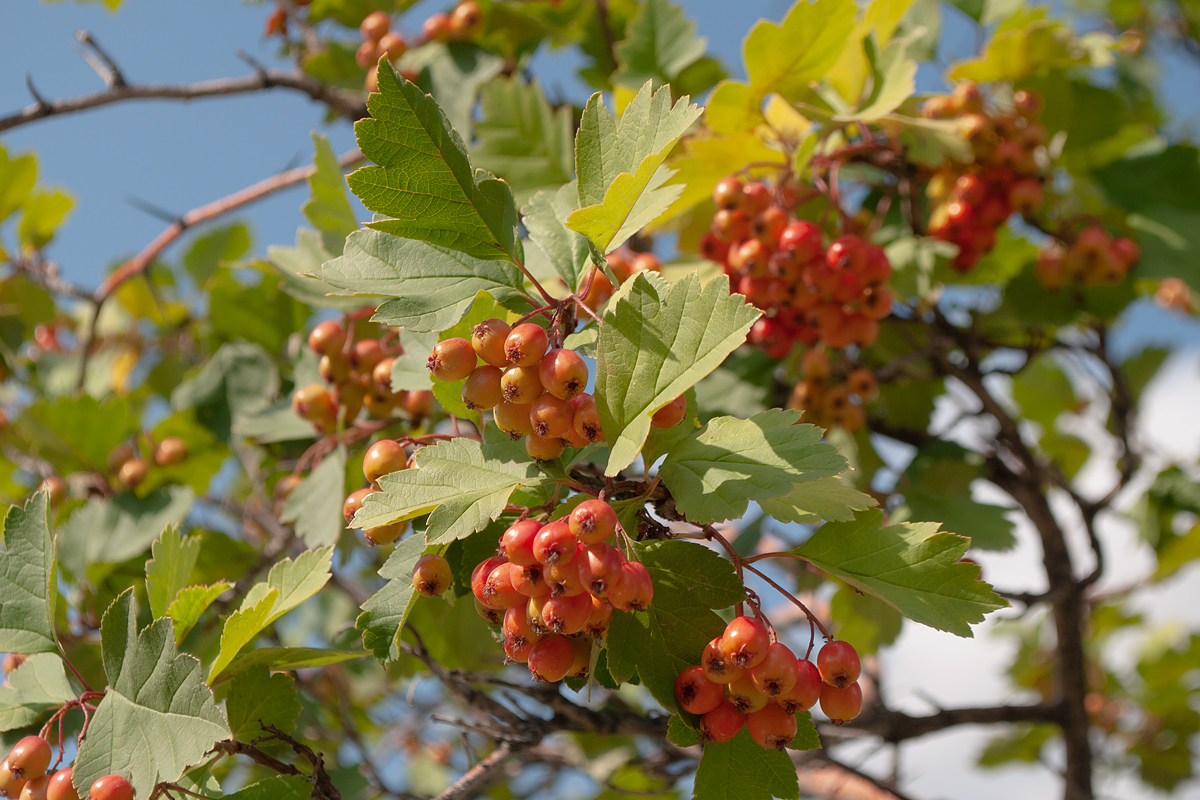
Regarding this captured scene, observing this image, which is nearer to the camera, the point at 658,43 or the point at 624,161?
the point at 624,161

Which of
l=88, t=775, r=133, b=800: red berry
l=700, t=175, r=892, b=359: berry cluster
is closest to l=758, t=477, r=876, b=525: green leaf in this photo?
l=700, t=175, r=892, b=359: berry cluster

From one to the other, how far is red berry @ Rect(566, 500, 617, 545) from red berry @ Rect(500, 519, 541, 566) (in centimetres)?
7

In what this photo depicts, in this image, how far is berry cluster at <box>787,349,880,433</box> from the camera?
226 cm

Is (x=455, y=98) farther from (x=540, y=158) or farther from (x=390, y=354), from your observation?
(x=390, y=354)

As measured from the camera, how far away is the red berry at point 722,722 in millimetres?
1187

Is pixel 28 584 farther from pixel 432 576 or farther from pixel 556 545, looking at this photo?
pixel 556 545

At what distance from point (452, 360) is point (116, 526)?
5.36 feet

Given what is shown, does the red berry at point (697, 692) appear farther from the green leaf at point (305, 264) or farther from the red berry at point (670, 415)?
the green leaf at point (305, 264)

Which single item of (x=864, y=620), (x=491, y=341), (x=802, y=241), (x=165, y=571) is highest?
(x=491, y=341)

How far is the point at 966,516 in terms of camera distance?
7.14 ft

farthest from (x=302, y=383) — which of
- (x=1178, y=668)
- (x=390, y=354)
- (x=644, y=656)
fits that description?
(x=1178, y=668)

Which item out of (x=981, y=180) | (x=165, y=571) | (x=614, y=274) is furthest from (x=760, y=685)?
(x=981, y=180)

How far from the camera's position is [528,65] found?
9.14 ft

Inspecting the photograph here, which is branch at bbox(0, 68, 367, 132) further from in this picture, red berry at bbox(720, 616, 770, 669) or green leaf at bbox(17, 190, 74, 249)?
red berry at bbox(720, 616, 770, 669)
